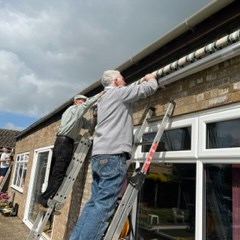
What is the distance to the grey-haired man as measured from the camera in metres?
4.76

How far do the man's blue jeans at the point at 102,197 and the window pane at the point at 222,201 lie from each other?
90 centimetres

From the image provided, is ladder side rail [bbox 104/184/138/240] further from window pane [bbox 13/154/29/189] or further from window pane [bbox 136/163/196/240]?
window pane [bbox 13/154/29/189]

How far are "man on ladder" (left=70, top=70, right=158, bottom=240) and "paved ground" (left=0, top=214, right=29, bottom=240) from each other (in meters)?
6.18

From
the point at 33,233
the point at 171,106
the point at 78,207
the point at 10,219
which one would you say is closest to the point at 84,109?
the point at 171,106

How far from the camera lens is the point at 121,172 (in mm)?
3258

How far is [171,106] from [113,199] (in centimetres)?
142

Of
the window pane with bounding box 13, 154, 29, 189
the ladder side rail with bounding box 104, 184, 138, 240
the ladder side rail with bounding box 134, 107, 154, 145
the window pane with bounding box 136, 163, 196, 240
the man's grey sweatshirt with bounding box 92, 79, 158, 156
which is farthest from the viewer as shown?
the window pane with bounding box 13, 154, 29, 189

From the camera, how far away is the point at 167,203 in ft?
13.3

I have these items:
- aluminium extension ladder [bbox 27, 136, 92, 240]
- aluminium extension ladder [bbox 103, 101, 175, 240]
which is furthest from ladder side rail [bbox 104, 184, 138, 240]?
aluminium extension ladder [bbox 27, 136, 92, 240]

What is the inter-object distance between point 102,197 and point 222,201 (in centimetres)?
118

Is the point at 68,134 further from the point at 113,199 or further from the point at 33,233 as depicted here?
the point at 113,199

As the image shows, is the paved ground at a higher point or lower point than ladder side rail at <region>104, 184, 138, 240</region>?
lower

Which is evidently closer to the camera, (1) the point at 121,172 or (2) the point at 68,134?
(1) the point at 121,172

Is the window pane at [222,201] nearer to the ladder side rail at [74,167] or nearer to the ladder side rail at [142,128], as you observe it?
the ladder side rail at [142,128]
